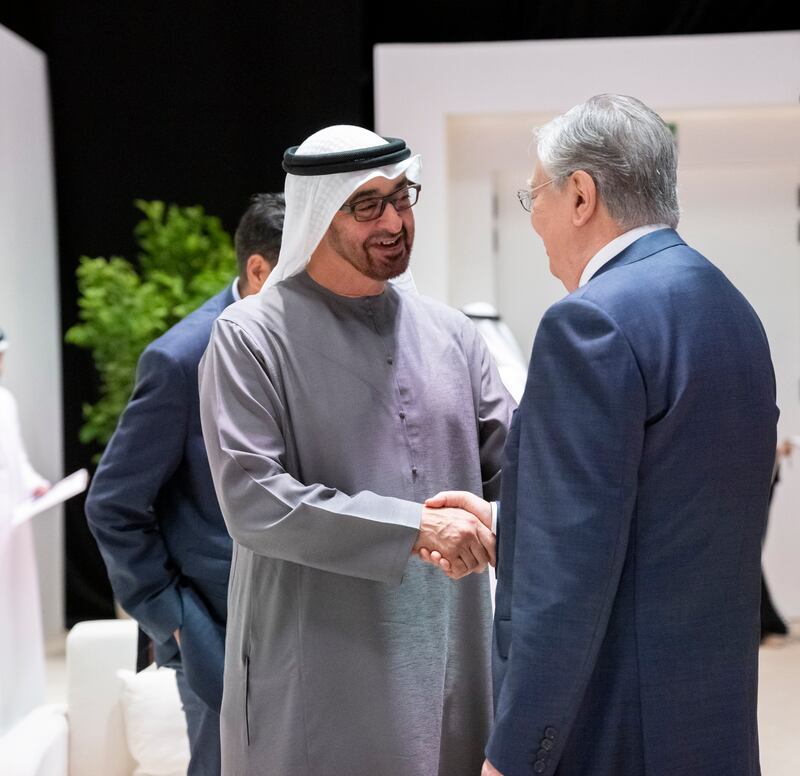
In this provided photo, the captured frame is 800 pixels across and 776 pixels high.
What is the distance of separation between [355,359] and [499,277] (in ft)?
15.3

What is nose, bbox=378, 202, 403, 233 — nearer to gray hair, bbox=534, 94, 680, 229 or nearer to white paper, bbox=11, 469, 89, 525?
gray hair, bbox=534, 94, 680, 229

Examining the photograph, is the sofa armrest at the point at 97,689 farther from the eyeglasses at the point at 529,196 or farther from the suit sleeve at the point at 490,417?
the eyeglasses at the point at 529,196

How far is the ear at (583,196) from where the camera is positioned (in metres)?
1.75

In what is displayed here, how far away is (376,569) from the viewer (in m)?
2.01

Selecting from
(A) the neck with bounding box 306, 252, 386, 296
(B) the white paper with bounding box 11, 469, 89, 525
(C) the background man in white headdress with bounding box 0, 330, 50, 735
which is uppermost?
(A) the neck with bounding box 306, 252, 386, 296

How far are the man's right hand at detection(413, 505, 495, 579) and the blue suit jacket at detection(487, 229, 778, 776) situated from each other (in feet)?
1.01

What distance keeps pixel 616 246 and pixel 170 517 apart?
1.44m

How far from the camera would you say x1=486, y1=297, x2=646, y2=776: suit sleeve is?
62.2 inches

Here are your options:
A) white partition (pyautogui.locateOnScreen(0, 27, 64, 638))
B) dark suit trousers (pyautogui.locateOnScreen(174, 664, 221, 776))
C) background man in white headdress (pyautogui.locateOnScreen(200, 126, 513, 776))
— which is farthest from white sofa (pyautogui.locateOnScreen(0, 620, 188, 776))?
white partition (pyautogui.locateOnScreen(0, 27, 64, 638))

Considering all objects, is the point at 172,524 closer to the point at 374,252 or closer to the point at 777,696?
the point at 374,252

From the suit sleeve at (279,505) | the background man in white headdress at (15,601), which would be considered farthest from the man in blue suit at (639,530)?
the background man in white headdress at (15,601)

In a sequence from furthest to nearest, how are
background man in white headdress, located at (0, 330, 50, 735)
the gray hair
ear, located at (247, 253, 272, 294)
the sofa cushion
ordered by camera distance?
background man in white headdress, located at (0, 330, 50, 735)
the sofa cushion
ear, located at (247, 253, 272, 294)
the gray hair

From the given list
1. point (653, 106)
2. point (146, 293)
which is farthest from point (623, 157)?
point (146, 293)

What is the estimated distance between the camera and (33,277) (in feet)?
23.4
